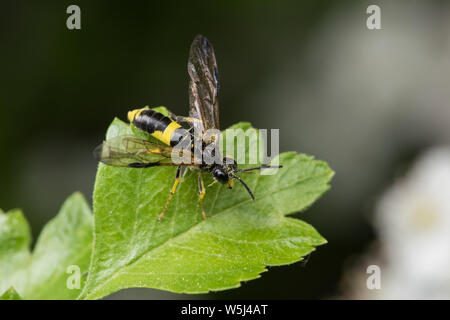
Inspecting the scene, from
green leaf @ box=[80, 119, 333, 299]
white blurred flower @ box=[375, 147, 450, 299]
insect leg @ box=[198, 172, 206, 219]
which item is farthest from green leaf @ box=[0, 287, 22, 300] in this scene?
white blurred flower @ box=[375, 147, 450, 299]

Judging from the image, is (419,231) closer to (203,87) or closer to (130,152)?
(203,87)

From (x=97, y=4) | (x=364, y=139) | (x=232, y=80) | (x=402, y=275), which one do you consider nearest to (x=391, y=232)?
(x=402, y=275)

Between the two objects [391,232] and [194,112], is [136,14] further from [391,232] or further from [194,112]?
[391,232]

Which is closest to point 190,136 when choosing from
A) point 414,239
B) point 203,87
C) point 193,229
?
point 203,87

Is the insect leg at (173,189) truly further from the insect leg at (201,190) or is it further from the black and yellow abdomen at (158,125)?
the black and yellow abdomen at (158,125)

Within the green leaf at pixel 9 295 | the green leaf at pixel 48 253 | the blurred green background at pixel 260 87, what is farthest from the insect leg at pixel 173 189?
the blurred green background at pixel 260 87

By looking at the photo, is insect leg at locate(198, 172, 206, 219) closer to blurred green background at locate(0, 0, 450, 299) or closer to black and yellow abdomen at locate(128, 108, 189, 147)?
black and yellow abdomen at locate(128, 108, 189, 147)
